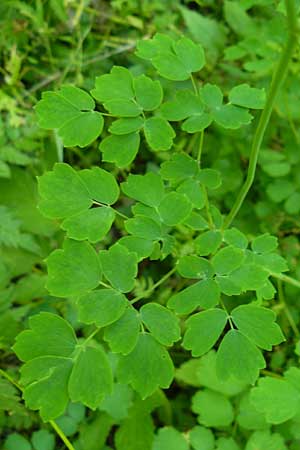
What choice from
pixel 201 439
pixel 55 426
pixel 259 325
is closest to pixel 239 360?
pixel 259 325

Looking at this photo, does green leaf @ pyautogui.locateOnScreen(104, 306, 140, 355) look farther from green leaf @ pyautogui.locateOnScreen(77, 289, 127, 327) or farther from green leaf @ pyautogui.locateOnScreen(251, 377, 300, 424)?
green leaf @ pyautogui.locateOnScreen(251, 377, 300, 424)

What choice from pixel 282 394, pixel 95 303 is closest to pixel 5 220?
pixel 95 303

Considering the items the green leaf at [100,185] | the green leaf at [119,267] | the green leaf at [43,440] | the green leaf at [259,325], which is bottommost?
the green leaf at [43,440]

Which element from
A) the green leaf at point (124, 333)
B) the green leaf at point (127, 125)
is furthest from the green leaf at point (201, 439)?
the green leaf at point (127, 125)

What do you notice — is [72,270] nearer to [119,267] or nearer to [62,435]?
[119,267]

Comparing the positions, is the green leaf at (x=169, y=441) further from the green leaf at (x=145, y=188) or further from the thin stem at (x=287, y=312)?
the green leaf at (x=145, y=188)

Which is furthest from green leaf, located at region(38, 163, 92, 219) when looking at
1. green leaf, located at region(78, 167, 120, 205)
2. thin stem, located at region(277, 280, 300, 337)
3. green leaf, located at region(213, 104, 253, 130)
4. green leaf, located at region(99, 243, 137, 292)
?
thin stem, located at region(277, 280, 300, 337)
